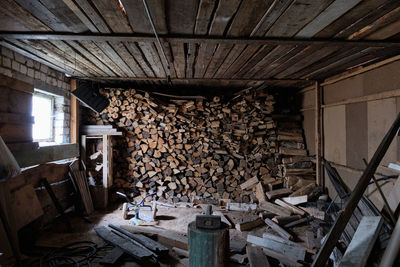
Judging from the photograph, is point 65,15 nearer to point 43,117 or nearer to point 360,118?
point 43,117

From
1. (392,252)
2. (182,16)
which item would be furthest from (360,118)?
(182,16)

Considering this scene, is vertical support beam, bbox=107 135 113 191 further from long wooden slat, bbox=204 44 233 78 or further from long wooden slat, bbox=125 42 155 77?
long wooden slat, bbox=204 44 233 78

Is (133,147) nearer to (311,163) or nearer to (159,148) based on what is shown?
(159,148)

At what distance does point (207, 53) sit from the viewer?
3.14 meters

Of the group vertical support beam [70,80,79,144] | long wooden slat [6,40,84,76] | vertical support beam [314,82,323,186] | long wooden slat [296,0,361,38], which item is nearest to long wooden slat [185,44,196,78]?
long wooden slat [296,0,361,38]

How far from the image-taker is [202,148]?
17.1 ft

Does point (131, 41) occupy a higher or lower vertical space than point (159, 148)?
higher

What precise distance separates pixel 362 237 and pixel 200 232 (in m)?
1.57

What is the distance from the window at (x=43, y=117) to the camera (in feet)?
12.6

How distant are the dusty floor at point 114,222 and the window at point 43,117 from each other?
1.51 metres

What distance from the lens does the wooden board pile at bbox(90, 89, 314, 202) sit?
203 inches

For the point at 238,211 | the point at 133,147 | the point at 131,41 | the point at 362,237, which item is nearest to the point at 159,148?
the point at 133,147

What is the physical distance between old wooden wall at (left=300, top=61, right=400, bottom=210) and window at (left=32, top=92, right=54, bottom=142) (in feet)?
17.2

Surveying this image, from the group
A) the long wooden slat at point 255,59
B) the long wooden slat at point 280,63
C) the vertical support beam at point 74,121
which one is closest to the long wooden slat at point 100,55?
the vertical support beam at point 74,121
